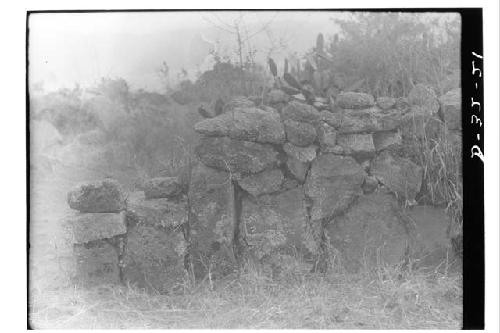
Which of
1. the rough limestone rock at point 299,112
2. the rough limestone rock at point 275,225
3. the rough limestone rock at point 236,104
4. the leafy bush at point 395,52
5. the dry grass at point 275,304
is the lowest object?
the dry grass at point 275,304

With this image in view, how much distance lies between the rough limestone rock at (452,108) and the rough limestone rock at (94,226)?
2421mm

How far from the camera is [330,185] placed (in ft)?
15.5

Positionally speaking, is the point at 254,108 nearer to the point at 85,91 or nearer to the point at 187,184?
the point at 187,184

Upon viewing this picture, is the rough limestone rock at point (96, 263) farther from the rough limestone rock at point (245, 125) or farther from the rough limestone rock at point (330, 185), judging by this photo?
the rough limestone rock at point (330, 185)

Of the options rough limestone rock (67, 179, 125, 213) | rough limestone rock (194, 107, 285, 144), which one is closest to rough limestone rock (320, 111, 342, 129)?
rough limestone rock (194, 107, 285, 144)

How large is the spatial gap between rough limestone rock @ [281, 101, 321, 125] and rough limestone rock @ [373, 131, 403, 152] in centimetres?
50

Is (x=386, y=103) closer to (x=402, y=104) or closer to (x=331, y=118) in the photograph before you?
(x=402, y=104)

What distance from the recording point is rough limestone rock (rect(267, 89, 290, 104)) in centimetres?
471

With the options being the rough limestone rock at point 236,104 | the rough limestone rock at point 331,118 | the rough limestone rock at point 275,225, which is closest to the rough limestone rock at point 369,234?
the rough limestone rock at point 275,225

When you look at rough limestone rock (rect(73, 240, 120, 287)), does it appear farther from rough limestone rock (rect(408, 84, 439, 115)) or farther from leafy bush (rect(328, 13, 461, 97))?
rough limestone rock (rect(408, 84, 439, 115))

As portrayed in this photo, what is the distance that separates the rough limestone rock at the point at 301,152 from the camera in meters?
4.73

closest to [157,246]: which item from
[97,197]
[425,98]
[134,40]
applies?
[97,197]

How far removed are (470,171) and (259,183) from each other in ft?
4.88

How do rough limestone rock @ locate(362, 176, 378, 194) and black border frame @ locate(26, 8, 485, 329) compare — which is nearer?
black border frame @ locate(26, 8, 485, 329)
